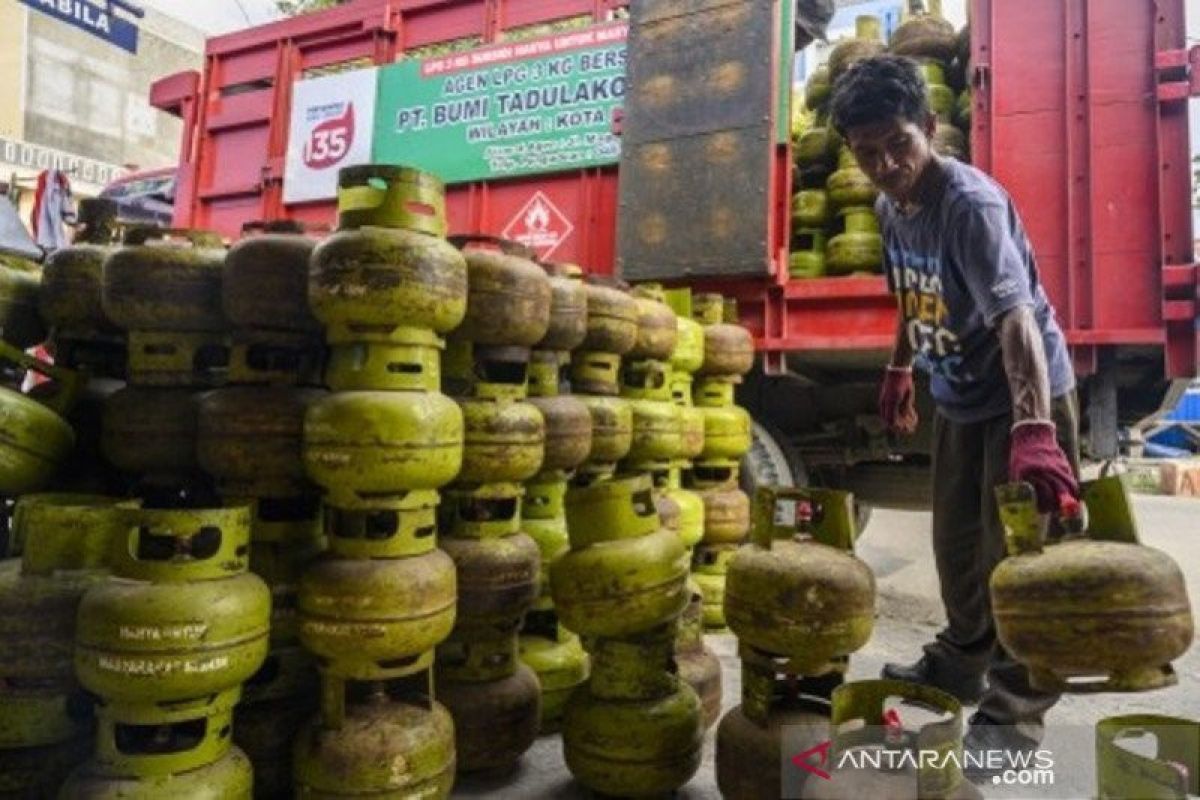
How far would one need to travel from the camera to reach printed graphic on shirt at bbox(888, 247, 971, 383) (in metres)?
2.55

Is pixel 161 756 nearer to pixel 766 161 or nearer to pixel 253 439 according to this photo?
pixel 253 439

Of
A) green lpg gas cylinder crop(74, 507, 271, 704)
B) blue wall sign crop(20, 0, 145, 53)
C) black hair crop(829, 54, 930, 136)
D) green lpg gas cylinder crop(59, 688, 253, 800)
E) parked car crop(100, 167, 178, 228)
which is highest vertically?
blue wall sign crop(20, 0, 145, 53)

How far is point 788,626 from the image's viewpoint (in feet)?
6.09

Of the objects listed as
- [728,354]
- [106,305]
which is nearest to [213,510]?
[106,305]

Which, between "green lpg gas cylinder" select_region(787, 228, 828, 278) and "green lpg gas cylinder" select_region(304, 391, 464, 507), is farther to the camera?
"green lpg gas cylinder" select_region(787, 228, 828, 278)

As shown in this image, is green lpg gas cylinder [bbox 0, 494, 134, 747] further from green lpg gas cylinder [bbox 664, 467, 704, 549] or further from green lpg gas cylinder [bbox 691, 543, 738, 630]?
green lpg gas cylinder [bbox 691, 543, 738, 630]

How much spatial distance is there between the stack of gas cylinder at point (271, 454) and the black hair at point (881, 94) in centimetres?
155

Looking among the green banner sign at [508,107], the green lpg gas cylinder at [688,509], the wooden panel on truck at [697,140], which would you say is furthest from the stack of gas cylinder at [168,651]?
the green banner sign at [508,107]

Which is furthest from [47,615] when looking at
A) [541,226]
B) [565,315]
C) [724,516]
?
[541,226]

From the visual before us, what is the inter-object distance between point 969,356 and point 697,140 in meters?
2.25

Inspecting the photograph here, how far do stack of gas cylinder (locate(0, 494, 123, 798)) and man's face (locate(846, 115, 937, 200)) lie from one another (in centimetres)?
220

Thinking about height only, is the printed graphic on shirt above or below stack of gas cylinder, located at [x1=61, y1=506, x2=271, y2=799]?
above

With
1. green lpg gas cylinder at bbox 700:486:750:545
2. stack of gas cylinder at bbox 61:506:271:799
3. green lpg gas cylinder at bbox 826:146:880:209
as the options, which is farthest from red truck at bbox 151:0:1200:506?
stack of gas cylinder at bbox 61:506:271:799

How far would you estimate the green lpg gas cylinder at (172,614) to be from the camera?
5.35 ft
